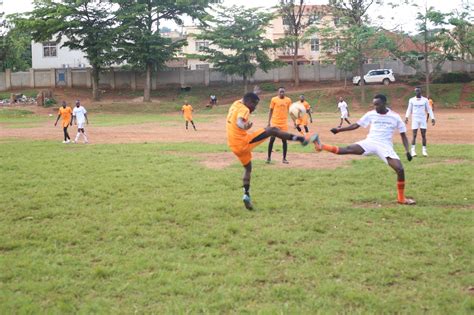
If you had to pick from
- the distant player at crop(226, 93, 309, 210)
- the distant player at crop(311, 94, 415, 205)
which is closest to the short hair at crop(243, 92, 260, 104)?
the distant player at crop(226, 93, 309, 210)

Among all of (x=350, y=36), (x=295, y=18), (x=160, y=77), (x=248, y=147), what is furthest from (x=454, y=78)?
(x=248, y=147)

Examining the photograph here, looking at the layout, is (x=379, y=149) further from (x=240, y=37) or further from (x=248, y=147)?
(x=240, y=37)

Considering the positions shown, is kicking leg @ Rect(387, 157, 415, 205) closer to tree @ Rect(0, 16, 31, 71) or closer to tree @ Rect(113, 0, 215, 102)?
tree @ Rect(113, 0, 215, 102)

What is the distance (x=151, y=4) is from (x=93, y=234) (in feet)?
155

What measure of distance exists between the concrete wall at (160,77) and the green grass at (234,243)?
4696 cm

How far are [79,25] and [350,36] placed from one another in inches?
986

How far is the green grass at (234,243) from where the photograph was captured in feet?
17.6

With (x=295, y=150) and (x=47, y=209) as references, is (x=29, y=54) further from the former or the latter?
(x=47, y=209)

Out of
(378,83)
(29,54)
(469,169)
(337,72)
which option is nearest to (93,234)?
(469,169)

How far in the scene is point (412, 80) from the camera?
177ft

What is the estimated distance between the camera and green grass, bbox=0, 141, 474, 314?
211 inches

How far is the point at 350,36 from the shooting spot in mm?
48156

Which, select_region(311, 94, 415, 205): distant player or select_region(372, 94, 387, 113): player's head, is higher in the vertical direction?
select_region(372, 94, 387, 113): player's head

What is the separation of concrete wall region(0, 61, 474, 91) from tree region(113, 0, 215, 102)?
18.0ft
